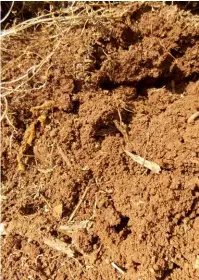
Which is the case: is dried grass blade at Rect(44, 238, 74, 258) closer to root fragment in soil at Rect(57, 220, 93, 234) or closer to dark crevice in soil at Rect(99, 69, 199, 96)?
root fragment in soil at Rect(57, 220, 93, 234)

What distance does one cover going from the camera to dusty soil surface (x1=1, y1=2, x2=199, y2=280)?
61.1 inches

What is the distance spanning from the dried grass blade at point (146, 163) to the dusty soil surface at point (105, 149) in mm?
15

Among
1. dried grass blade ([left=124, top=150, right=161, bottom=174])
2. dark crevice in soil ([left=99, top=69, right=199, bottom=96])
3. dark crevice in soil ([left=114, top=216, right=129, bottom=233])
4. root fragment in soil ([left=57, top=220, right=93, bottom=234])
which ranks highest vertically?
dark crevice in soil ([left=99, top=69, right=199, bottom=96])

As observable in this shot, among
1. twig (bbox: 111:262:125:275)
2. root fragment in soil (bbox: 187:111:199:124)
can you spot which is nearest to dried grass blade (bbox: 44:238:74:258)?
twig (bbox: 111:262:125:275)

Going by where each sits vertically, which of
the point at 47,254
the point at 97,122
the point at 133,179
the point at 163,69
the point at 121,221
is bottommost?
the point at 47,254

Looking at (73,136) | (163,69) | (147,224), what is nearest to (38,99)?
(73,136)

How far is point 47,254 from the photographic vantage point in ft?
5.43

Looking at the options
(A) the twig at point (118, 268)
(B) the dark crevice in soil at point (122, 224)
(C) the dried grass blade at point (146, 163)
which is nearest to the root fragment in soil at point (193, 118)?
(C) the dried grass blade at point (146, 163)

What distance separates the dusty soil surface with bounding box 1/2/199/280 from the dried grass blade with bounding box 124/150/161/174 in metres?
0.01

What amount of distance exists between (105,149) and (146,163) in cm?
17

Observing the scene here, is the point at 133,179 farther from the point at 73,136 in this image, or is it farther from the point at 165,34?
the point at 165,34

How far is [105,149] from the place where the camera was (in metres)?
1.73

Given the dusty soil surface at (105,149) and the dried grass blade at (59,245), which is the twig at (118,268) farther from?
the dried grass blade at (59,245)

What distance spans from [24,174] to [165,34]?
844 mm
